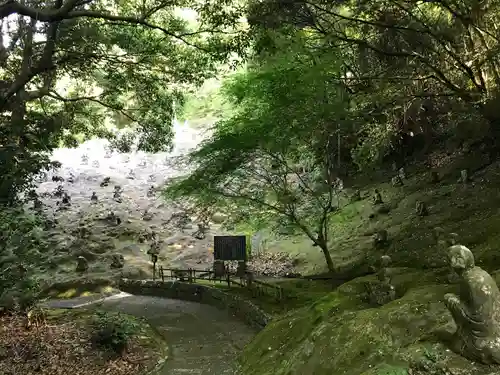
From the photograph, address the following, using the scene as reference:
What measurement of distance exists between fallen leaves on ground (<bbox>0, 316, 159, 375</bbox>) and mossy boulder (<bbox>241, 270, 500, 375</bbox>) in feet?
10.5

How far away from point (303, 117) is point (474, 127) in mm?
10122

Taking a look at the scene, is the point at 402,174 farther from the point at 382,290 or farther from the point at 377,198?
the point at 382,290

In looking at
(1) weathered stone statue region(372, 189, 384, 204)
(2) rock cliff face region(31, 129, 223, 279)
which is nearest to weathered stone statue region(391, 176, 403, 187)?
(1) weathered stone statue region(372, 189, 384, 204)

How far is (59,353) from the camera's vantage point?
911 centimetres

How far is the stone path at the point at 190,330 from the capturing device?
904 centimetres

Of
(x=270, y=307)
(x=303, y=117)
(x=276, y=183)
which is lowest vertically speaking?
(x=270, y=307)

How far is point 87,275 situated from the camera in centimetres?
2036

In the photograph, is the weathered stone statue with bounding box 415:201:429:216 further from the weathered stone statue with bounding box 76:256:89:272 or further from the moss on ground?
the weathered stone statue with bounding box 76:256:89:272

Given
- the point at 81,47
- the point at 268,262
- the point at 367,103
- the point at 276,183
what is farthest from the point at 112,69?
the point at 268,262

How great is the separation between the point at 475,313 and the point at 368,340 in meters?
1.48

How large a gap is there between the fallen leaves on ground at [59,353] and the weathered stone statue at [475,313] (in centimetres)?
705

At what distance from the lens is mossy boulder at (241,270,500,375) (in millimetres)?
3826

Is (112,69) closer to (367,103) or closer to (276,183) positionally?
(276,183)

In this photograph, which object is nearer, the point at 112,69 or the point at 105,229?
the point at 112,69
